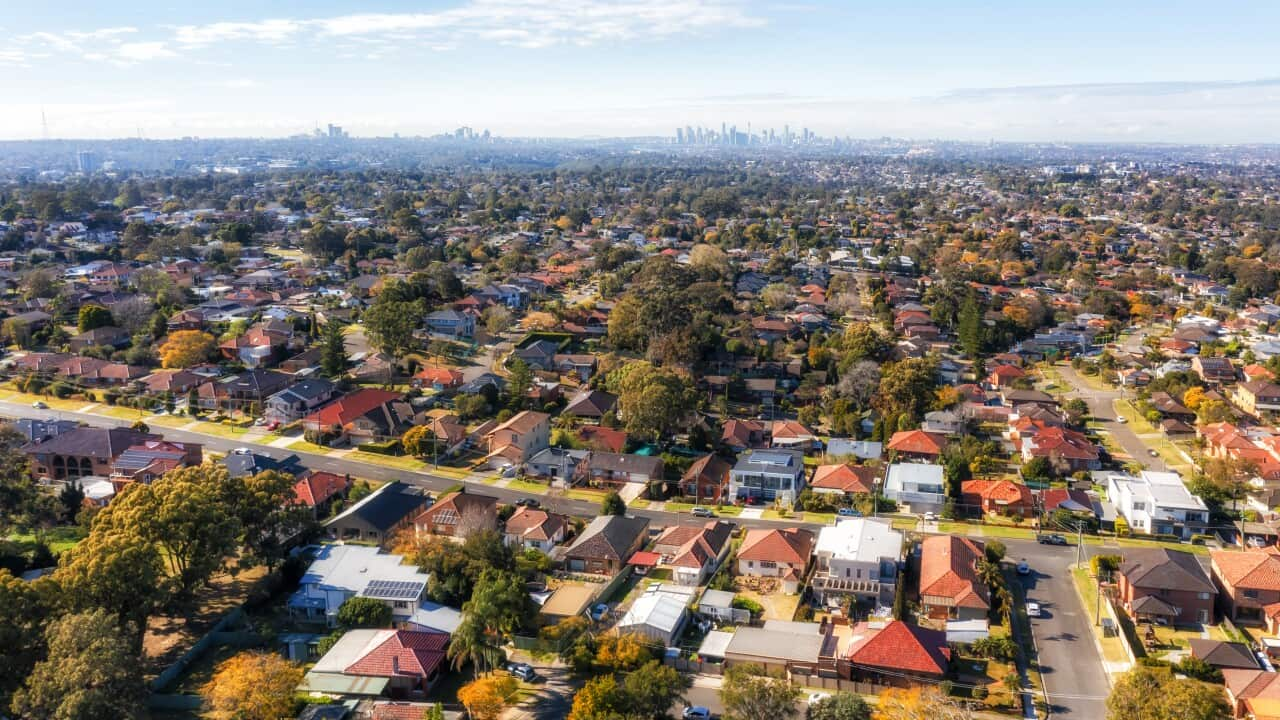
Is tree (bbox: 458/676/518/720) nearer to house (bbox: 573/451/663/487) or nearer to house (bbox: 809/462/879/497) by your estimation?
house (bbox: 573/451/663/487)

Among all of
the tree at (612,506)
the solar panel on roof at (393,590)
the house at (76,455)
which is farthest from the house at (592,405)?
the house at (76,455)

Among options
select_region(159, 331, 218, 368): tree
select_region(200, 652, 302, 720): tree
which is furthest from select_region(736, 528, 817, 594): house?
select_region(159, 331, 218, 368): tree

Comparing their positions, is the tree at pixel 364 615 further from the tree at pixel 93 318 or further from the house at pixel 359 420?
the tree at pixel 93 318

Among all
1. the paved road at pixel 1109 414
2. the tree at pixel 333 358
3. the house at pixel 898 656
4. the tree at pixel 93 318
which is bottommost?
the paved road at pixel 1109 414

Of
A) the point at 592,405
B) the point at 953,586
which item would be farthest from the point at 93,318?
the point at 953,586

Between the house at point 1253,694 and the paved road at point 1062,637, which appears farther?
the paved road at point 1062,637

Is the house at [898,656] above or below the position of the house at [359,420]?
below

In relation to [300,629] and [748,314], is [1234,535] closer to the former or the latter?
[300,629]
